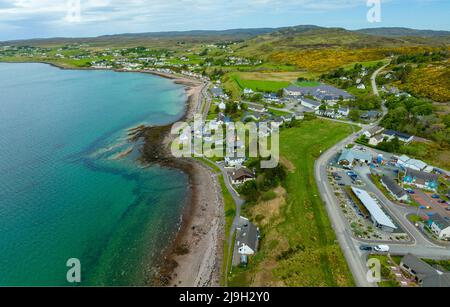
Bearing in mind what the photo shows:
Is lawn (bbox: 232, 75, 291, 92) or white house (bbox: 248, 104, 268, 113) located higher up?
lawn (bbox: 232, 75, 291, 92)

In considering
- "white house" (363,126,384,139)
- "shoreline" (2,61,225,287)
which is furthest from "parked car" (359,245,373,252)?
"white house" (363,126,384,139)

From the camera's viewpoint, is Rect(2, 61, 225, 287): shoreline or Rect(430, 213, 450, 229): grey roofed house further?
Rect(430, 213, 450, 229): grey roofed house

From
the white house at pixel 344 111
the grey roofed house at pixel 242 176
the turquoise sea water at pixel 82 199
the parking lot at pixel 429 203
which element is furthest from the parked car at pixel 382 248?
→ the white house at pixel 344 111

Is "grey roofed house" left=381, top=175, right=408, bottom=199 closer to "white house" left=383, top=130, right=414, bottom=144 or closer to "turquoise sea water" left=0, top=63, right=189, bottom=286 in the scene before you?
"white house" left=383, top=130, right=414, bottom=144

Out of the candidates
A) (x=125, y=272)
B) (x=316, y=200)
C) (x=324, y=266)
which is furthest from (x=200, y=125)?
(x=324, y=266)

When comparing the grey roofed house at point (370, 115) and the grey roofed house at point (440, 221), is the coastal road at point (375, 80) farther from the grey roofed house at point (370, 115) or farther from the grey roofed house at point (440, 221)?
the grey roofed house at point (440, 221)

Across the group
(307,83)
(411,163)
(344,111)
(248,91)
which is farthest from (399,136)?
(307,83)
